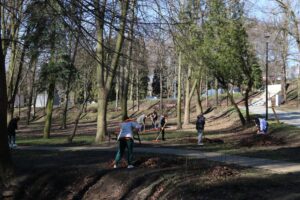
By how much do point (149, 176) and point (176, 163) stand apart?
270 cm

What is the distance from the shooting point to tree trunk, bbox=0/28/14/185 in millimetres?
14211

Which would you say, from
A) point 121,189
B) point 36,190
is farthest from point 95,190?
point 36,190

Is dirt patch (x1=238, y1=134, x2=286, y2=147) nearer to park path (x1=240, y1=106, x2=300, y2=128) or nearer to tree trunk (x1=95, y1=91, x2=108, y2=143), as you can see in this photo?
tree trunk (x1=95, y1=91, x2=108, y2=143)

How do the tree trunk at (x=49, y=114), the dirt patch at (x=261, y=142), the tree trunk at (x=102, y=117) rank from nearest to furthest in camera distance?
the dirt patch at (x=261, y=142) < the tree trunk at (x=102, y=117) < the tree trunk at (x=49, y=114)

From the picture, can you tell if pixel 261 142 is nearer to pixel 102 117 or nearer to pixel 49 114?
pixel 102 117

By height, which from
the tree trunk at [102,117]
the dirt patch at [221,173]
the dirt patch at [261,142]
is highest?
the tree trunk at [102,117]

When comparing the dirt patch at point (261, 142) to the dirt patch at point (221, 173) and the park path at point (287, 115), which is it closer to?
the dirt patch at point (221, 173)

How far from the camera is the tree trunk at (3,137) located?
1421 centimetres

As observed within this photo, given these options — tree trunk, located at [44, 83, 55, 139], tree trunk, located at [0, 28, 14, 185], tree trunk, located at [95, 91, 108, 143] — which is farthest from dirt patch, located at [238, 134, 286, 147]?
tree trunk, located at [44, 83, 55, 139]

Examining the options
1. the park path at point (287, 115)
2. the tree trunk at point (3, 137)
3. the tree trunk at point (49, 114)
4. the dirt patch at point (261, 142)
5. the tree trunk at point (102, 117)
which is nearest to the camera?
the tree trunk at point (3, 137)

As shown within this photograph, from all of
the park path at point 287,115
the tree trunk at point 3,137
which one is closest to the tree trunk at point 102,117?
the park path at point 287,115

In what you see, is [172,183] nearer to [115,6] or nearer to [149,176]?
[149,176]

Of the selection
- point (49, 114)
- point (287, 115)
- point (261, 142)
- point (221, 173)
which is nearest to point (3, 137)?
point (221, 173)

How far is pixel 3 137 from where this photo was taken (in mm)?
14711
